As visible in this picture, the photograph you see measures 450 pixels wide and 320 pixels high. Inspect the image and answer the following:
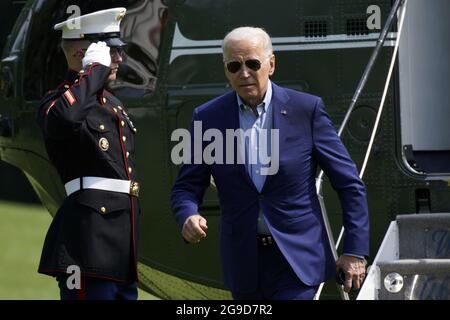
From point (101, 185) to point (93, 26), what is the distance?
0.75m

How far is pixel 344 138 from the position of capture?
6.87 m

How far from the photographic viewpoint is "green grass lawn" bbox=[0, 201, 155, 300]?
15.2 meters

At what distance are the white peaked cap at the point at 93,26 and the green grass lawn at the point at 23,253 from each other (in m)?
8.13

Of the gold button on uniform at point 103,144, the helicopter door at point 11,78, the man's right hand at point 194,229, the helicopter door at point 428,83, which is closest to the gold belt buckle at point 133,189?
the gold button on uniform at point 103,144

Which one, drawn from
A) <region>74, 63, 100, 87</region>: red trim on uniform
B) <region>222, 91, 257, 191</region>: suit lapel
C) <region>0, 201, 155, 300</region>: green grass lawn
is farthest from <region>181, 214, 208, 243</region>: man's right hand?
<region>0, 201, 155, 300</region>: green grass lawn

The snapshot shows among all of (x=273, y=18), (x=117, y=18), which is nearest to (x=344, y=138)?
(x=273, y=18)

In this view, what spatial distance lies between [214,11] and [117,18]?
3.68 ft

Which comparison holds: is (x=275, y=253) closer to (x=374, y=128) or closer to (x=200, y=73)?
(x=374, y=128)

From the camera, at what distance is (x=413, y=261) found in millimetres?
5828

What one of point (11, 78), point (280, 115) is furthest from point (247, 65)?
point (11, 78)

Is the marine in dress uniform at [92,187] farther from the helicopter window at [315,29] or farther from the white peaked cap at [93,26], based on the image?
the helicopter window at [315,29]

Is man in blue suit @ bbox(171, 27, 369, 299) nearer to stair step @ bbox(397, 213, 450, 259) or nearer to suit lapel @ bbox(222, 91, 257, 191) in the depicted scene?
suit lapel @ bbox(222, 91, 257, 191)

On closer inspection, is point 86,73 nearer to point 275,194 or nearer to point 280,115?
point 280,115

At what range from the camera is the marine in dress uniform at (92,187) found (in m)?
5.68
